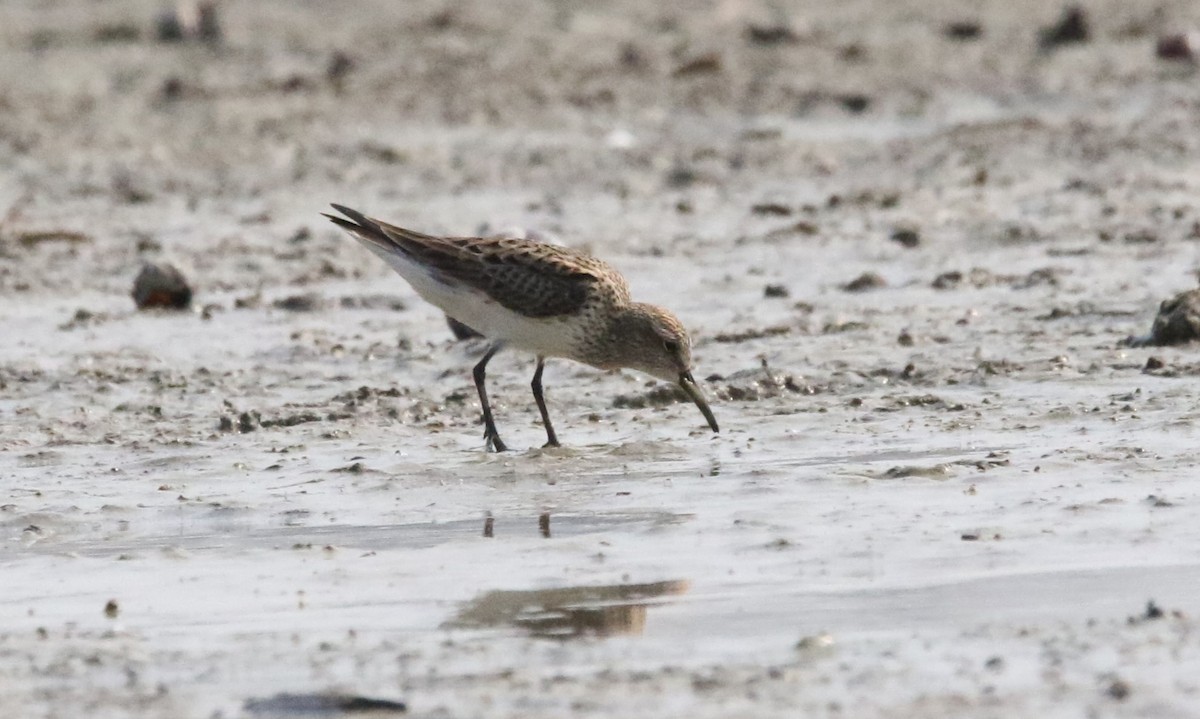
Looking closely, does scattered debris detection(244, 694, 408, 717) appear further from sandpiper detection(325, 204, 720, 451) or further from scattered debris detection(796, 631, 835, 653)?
sandpiper detection(325, 204, 720, 451)

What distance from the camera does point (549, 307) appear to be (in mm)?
8180

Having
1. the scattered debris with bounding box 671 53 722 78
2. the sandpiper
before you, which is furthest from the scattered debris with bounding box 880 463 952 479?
the scattered debris with bounding box 671 53 722 78

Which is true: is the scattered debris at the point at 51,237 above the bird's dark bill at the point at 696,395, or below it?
above

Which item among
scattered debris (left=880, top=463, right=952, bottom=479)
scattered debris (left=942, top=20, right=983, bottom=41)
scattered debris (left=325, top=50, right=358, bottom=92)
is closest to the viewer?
scattered debris (left=880, top=463, right=952, bottom=479)

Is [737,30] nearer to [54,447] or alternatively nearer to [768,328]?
[768,328]

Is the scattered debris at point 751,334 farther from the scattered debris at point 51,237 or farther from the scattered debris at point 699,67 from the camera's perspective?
the scattered debris at point 699,67

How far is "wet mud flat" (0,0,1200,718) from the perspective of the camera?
4988 millimetres

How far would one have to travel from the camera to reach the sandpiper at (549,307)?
26.8 feet

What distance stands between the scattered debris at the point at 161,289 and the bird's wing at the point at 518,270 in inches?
88.9

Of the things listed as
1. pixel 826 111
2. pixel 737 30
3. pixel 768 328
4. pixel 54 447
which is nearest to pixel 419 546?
pixel 54 447

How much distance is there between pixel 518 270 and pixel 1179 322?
2.64 m

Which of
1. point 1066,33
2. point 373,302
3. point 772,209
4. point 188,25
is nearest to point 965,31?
point 1066,33

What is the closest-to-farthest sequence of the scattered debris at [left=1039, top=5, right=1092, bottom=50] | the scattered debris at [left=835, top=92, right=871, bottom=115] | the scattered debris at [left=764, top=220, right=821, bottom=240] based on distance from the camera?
the scattered debris at [left=764, top=220, right=821, bottom=240]
the scattered debris at [left=835, top=92, right=871, bottom=115]
the scattered debris at [left=1039, top=5, right=1092, bottom=50]

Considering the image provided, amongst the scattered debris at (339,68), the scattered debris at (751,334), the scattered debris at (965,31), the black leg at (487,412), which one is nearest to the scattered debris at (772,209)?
the scattered debris at (751,334)
